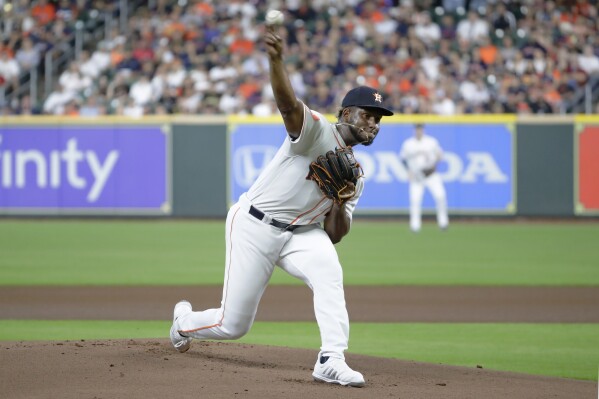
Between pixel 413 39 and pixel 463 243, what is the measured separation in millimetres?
6508

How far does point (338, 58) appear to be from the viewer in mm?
22859

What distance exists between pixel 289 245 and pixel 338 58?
16779mm

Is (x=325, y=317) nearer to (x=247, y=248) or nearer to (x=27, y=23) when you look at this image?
(x=247, y=248)

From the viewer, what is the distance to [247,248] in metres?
6.39

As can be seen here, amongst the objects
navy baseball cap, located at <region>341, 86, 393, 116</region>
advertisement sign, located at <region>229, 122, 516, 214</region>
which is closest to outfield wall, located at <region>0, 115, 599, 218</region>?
advertisement sign, located at <region>229, 122, 516, 214</region>

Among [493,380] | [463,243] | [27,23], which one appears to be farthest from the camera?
[27,23]

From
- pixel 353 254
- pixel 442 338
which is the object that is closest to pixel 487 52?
pixel 353 254

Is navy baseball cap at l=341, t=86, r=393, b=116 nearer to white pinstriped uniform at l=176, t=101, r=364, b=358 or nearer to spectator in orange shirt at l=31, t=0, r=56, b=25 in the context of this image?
white pinstriped uniform at l=176, t=101, r=364, b=358

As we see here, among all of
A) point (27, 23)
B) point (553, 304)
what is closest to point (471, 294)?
point (553, 304)

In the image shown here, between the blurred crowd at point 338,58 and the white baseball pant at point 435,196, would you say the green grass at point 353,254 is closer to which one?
the white baseball pant at point 435,196

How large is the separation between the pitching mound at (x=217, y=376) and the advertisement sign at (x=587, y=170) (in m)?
15.3

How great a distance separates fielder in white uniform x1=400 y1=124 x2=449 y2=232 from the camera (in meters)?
20.2

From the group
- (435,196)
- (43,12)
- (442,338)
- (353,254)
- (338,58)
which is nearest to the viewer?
(442,338)

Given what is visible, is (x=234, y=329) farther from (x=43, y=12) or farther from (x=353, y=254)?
(x=43, y=12)
